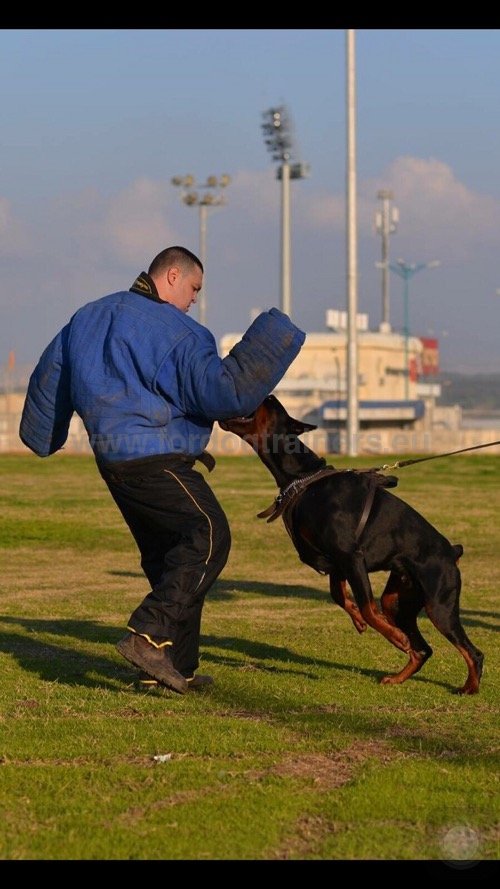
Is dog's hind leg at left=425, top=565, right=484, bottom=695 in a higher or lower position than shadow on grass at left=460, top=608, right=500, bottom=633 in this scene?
higher

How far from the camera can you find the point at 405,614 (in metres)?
6.89

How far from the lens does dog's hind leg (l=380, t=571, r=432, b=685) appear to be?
683 cm

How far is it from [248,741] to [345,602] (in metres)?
1.67

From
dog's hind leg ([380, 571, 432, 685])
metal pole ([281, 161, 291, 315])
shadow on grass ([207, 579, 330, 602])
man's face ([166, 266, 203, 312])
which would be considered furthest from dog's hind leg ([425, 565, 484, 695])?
metal pole ([281, 161, 291, 315])

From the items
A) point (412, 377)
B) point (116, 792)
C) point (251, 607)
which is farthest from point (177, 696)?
point (412, 377)

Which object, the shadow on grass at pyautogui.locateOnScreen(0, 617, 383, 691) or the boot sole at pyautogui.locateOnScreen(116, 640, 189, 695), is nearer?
the boot sole at pyautogui.locateOnScreen(116, 640, 189, 695)

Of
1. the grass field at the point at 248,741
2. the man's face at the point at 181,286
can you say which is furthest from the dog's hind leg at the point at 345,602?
the man's face at the point at 181,286

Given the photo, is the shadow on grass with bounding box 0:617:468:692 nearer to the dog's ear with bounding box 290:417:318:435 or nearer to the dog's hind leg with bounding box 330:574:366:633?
the dog's hind leg with bounding box 330:574:366:633

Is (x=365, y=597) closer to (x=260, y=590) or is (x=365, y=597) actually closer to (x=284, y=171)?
(x=260, y=590)

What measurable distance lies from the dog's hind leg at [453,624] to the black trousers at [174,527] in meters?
1.08

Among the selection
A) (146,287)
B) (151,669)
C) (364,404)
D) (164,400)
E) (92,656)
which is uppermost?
(146,287)

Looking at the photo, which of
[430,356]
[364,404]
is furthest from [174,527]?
[430,356]

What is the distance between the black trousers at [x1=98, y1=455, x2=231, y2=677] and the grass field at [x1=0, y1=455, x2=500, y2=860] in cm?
43

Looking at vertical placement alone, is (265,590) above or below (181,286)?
below
